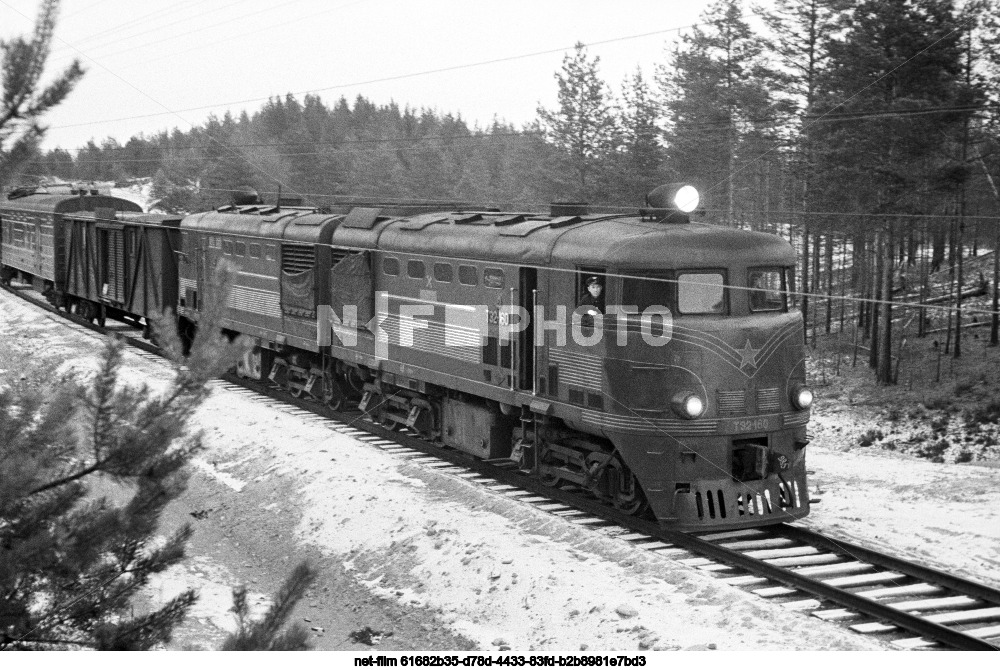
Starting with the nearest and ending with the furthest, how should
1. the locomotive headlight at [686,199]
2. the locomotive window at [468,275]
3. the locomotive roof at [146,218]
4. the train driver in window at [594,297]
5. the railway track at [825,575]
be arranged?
the railway track at [825,575]
the train driver in window at [594,297]
the locomotive headlight at [686,199]
the locomotive window at [468,275]
the locomotive roof at [146,218]

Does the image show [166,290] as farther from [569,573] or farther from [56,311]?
[569,573]

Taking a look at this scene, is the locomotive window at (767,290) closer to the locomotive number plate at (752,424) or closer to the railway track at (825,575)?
the locomotive number plate at (752,424)

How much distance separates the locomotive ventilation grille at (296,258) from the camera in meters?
19.0

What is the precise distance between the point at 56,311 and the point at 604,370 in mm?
27528

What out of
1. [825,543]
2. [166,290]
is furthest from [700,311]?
[166,290]

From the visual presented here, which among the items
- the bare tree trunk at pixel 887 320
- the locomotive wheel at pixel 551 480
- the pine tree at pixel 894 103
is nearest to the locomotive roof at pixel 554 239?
the locomotive wheel at pixel 551 480

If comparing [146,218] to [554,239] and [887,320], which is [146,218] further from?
[887,320]

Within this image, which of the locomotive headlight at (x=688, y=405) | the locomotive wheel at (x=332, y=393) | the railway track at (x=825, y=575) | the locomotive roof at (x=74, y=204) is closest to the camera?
the railway track at (x=825, y=575)

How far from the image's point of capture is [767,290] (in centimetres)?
1248

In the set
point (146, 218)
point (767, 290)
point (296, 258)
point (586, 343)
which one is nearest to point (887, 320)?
point (296, 258)

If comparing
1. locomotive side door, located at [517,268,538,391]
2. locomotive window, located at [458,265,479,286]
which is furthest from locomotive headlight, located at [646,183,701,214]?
locomotive window, located at [458,265,479,286]

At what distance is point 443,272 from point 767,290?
4.97 m

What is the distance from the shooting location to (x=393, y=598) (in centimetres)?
1151

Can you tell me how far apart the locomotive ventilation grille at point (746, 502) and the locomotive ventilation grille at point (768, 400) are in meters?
0.89
